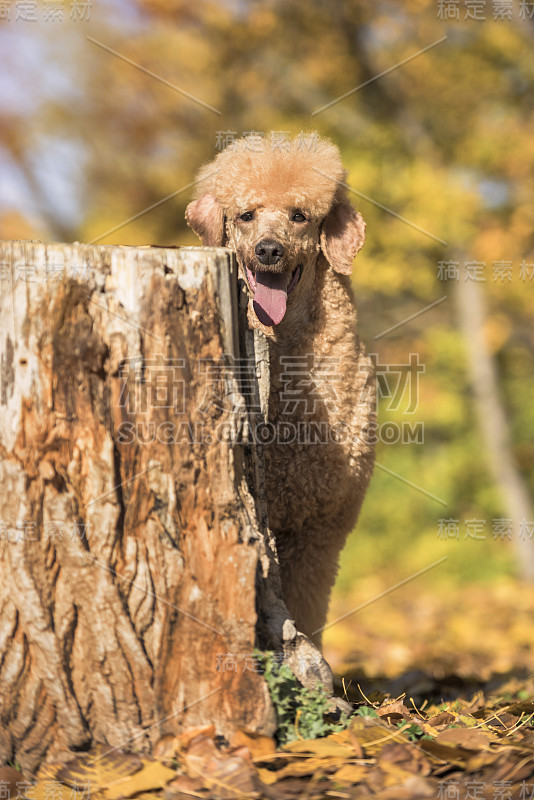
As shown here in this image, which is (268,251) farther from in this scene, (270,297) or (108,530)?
(108,530)

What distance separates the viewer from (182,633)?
1.98m

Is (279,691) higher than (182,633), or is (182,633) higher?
(182,633)

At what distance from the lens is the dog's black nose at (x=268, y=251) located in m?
2.75

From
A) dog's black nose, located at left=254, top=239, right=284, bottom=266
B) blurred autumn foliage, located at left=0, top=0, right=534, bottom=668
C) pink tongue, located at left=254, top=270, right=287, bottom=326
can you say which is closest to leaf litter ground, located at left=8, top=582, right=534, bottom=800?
pink tongue, located at left=254, top=270, right=287, bottom=326

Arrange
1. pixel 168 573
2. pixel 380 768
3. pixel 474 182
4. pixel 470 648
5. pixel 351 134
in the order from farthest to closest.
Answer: pixel 351 134 → pixel 474 182 → pixel 470 648 → pixel 168 573 → pixel 380 768

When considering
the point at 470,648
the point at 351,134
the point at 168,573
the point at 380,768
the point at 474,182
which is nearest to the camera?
the point at 380,768

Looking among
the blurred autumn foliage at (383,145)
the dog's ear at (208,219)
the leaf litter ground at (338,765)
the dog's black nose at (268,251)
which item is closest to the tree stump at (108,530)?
the leaf litter ground at (338,765)

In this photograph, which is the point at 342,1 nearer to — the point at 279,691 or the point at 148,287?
the point at 148,287

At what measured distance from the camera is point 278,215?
9.61 ft

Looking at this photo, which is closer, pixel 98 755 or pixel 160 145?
pixel 98 755

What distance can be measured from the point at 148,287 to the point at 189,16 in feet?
19.8

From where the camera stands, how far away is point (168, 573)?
6.46ft

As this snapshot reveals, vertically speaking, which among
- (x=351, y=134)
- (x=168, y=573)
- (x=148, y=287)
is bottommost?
(x=168, y=573)

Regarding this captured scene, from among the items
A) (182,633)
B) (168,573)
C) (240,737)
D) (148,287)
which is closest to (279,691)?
(240,737)
